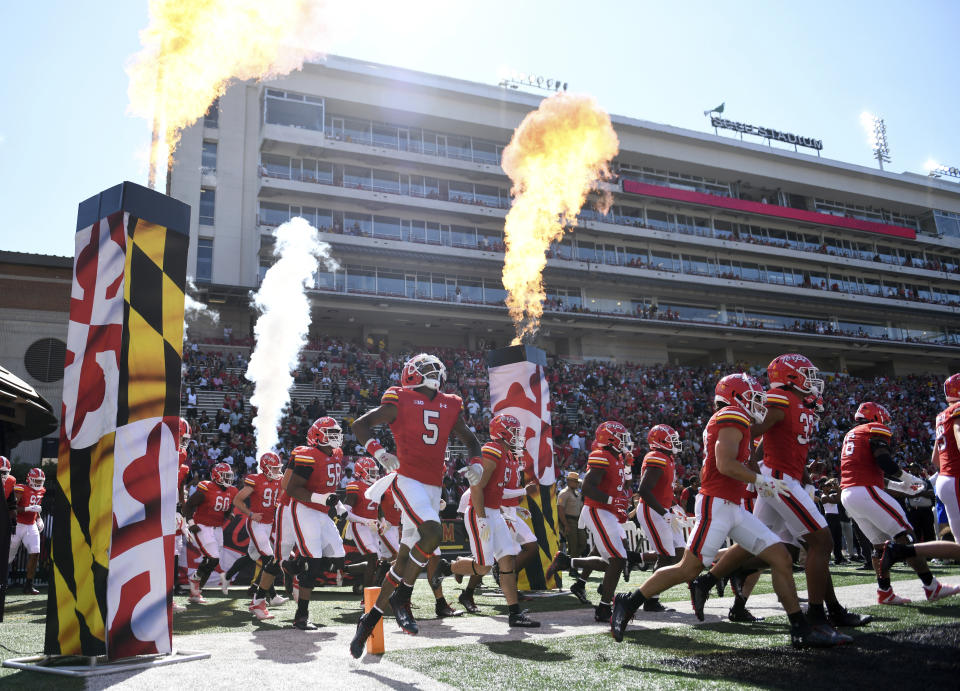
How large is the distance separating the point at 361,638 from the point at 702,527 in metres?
2.78

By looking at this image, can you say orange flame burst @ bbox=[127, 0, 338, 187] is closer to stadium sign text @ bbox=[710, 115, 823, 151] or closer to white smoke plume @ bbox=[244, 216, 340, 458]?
white smoke plume @ bbox=[244, 216, 340, 458]

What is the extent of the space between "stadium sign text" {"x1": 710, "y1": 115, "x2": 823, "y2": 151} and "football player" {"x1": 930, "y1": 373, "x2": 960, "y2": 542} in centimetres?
5474

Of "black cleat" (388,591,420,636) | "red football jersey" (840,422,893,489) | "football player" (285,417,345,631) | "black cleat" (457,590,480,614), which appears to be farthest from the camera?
"black cleat" (457,590,480,614)

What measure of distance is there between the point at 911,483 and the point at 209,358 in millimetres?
27158

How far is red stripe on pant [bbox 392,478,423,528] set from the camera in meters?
6.22

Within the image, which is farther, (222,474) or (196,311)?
(196,311)

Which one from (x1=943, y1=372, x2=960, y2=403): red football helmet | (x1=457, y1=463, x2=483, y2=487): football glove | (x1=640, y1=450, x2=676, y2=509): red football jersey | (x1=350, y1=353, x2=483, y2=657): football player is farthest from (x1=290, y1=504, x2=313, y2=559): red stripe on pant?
(x1=943, y1=372, x2=960, y2=403): red football helmet

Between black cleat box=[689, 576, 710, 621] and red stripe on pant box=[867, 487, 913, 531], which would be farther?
red stripe on pant box=[867, 487, 913, 531]

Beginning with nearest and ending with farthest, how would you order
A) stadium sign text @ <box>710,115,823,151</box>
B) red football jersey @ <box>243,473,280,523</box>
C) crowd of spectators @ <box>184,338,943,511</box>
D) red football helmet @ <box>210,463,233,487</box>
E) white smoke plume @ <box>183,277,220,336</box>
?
red football jersey @ <box>243,473,280,523</box>, red football helmet @ <box>210,463,233,487</box>, crowd of spectators @ <box>184,338,943,511</box>, white smoke plume @ <box>183,277,220,336</box>, stadium sign text @ <box>710,115,823,151</box>

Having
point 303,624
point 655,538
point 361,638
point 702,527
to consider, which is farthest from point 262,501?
point 702,527

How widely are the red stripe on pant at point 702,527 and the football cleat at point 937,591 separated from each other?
11.2 feet

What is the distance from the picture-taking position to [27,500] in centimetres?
1311

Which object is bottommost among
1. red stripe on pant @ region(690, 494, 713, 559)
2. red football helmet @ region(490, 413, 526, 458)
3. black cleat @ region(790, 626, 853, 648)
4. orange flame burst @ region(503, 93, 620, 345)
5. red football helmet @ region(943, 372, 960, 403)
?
black cleat @ region(790, 626, 853, 648)

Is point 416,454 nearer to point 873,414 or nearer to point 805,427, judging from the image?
point 805,427
